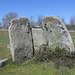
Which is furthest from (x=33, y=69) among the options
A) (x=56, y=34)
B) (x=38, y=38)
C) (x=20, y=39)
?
(x=56, y=34)

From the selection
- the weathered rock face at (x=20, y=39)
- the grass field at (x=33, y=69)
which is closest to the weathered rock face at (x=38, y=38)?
the weathered rock face at (x=20, y=39)

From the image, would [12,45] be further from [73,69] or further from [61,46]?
[73,69]

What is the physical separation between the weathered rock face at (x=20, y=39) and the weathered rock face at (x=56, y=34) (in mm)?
1014

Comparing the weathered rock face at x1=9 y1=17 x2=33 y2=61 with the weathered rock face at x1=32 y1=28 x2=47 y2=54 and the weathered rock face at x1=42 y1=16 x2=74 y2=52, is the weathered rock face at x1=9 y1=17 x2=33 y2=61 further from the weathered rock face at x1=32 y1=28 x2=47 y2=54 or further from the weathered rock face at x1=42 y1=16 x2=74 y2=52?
the weathered rock face at x1=42 y1=16 x2=74 y2=52

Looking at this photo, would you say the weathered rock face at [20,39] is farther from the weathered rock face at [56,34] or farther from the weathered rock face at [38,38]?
the weathered rock face at [56,34]

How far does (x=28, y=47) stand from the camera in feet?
20.7

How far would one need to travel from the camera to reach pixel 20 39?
6137 mm

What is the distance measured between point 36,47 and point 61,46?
1.34 meters

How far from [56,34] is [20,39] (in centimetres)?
189

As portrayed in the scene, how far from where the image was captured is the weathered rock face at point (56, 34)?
6.20 m

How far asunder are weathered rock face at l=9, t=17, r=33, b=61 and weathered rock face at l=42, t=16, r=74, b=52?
1014 millimetres

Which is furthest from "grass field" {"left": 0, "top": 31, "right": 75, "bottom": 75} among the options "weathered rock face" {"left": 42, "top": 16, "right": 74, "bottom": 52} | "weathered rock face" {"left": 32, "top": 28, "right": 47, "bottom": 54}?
"weathered rock face" {"left": 42, "top": 16, "right": 74, "bottom": 52}

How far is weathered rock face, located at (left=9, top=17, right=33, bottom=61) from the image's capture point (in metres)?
6.00

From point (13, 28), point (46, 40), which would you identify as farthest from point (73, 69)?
point (13, 28)
